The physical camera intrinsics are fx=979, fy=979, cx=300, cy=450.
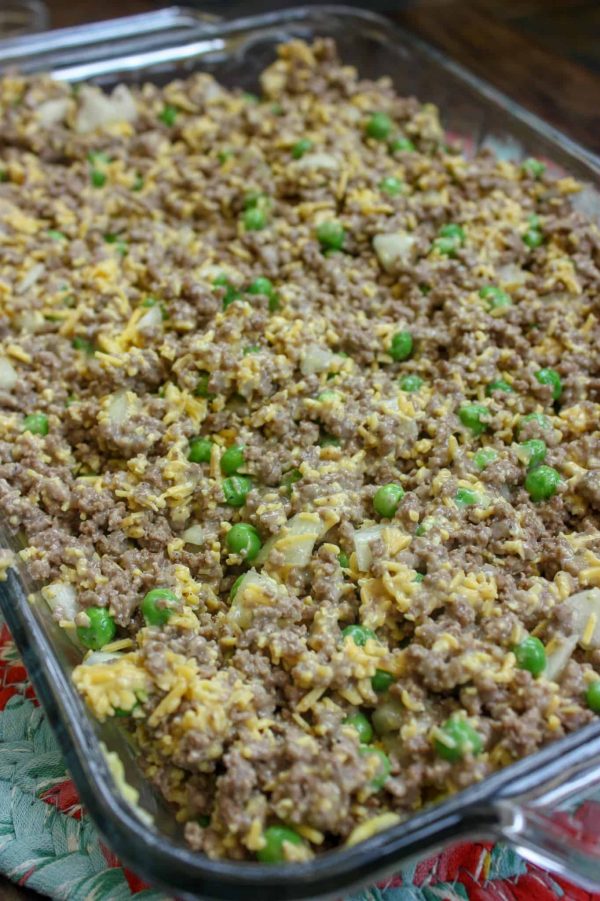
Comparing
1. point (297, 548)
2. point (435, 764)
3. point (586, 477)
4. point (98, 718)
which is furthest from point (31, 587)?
point (586, 477)

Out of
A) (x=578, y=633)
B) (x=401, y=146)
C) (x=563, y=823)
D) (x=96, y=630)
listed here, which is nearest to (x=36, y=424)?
(x=96, y=630)

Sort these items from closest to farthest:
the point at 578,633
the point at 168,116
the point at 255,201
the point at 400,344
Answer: the point at 578,633 → the point at 400,344 → the point at 255,201 → the point at 168,116

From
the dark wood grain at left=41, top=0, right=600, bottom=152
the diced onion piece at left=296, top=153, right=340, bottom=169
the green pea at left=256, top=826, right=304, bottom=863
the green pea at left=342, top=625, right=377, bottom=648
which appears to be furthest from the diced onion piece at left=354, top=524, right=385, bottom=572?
the dark wood grain at left=41, top=0, right=600, bottom=152

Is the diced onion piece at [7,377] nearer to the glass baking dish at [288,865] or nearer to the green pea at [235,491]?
the glass baking dish at [288,865]

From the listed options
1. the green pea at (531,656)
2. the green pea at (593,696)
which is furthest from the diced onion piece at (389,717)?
the green pea at (593,696)

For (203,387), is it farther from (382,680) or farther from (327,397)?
(382,680)
